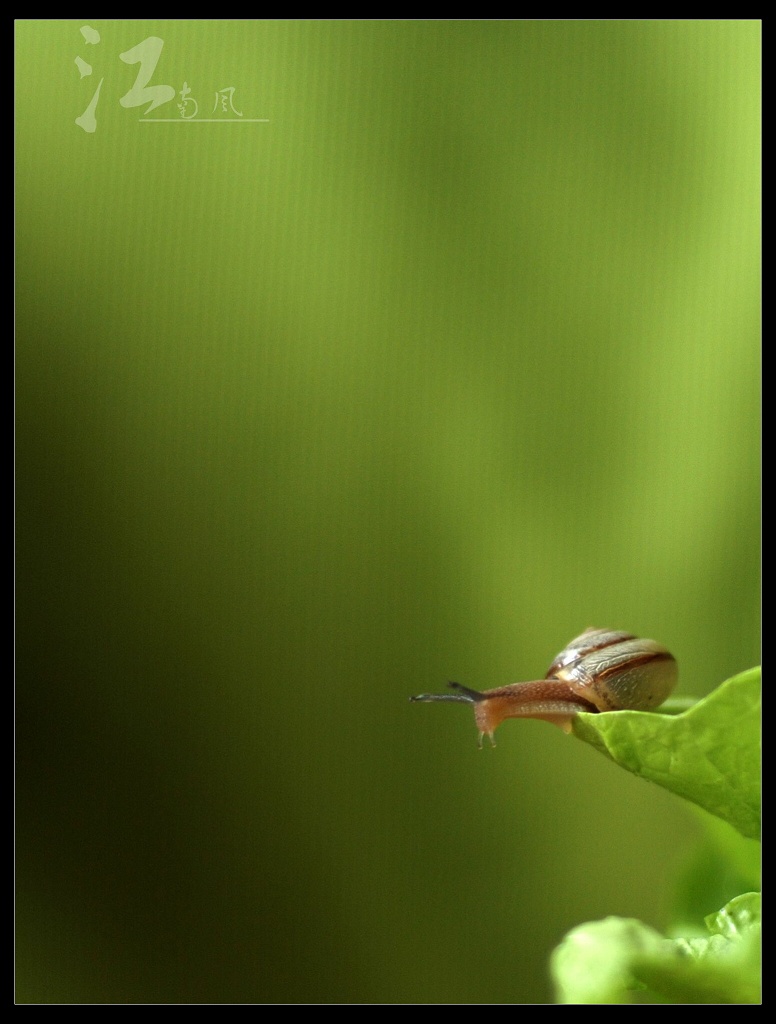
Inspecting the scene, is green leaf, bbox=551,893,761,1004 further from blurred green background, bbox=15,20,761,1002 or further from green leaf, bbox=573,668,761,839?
blurred green background, bbox=15,20,761,1002

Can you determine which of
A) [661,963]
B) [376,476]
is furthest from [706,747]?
[376,476]

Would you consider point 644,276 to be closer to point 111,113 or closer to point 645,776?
point 111,113

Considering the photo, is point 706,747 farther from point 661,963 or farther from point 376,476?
point 376,476
